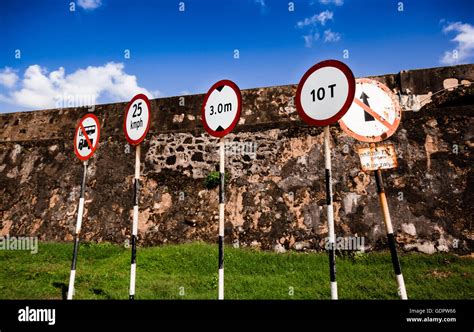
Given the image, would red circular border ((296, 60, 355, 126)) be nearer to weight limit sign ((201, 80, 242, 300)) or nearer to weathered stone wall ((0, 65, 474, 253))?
weight limit sign ((201, 80, 242, 300))

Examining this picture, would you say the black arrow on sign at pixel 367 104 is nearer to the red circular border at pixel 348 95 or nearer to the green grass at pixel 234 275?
the red circular border at pixel 348 95

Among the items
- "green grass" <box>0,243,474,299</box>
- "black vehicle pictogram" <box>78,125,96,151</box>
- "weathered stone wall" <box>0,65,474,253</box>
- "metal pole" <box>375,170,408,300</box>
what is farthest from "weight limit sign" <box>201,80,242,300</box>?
"weathered stone wall" <box>0,65,474,253</box>

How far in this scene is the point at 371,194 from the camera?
267 inches

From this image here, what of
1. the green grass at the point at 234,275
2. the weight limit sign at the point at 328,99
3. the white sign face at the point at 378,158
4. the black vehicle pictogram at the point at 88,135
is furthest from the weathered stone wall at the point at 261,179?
the weight limit sign at the point at 328,99

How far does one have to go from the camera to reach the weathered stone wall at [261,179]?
21.2ft

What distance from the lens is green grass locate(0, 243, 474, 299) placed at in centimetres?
505

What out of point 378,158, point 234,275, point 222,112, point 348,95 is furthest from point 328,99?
point 234,275

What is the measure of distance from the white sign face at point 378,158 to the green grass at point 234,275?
210cm

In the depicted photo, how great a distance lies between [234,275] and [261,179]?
229cm

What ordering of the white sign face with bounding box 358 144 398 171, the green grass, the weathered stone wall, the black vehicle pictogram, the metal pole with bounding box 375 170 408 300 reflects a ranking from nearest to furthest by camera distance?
the metal pole with bounding box 375 170 408 300, the white sign face with bounding box 358 144 398 171, the green grass, the black vehicle pictogram, the weathered stone wall

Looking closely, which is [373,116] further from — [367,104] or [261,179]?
[261,179]

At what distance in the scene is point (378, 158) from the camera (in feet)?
A: 12.6

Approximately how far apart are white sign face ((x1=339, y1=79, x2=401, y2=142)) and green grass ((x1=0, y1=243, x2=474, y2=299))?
94.7 inches
